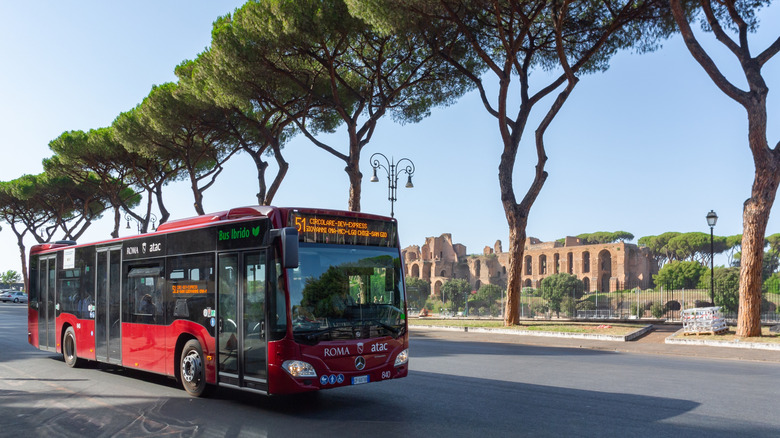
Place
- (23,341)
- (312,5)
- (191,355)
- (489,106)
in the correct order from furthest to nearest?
(489,106) < (312,5) < (23,341) < (191,355)

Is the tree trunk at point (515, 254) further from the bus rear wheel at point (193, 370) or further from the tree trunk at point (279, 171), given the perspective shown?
the bus rear wheel at point (193, 370)

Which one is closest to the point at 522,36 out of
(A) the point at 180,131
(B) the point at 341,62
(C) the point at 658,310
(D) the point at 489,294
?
(B) the point at 341,62

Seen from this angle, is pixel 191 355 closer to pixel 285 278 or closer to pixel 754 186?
pixel 285 278

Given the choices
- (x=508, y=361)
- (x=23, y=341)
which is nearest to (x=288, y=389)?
(x=508, y=361)

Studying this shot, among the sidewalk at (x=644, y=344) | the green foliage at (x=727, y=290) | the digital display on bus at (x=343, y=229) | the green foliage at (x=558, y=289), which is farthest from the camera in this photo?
the green foliage at (x=558, y=289)

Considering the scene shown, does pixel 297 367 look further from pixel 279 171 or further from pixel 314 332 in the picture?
pixel 279 171

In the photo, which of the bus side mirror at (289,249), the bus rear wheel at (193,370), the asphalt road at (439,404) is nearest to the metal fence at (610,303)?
the asphalt road at (439,404)

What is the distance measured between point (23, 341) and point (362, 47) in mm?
12637

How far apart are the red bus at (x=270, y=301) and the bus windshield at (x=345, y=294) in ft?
0.04

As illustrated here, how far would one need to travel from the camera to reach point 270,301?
6.13 meters

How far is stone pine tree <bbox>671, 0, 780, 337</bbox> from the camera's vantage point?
1385 centimetres

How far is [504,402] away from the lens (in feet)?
22.5

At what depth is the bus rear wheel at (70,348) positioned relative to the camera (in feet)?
34.0

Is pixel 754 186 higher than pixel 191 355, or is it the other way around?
pixel 754 186
